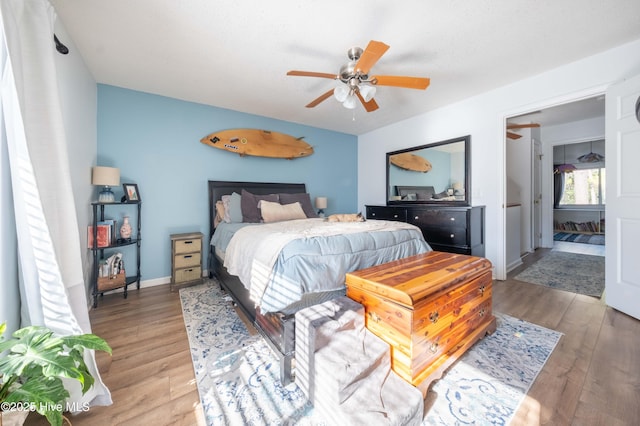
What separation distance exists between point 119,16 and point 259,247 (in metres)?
2.04

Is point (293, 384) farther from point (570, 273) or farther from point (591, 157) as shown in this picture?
point (591, 157)

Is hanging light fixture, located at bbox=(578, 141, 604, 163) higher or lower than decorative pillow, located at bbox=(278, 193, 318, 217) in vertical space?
higher

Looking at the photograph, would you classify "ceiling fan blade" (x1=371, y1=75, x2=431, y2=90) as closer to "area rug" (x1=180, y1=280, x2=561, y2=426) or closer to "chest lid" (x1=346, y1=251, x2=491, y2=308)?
"chest lid" (x1=346, y1=251, x2=491, y2=308)

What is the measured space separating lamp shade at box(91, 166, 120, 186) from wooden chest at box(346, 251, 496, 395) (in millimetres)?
2604

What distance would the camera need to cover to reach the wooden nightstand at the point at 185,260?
9.67 feet

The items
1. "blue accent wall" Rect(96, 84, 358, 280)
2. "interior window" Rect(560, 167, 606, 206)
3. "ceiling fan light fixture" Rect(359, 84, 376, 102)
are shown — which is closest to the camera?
"ceiling fan light fixture" Rect(359, 84, 376, 102)

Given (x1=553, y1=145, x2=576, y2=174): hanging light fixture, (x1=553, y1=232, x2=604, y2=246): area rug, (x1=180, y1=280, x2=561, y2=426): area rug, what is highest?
(x1=553, y1=145, x2=576, y2=174): hanging light fixture

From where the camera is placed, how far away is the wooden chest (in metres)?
1.35

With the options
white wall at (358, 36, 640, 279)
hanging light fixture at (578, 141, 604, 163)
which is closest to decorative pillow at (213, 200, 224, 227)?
white wall at (358, 36, 640, 279)

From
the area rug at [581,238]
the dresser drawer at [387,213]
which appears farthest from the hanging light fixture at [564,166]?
the dresser drawer at [387,213]

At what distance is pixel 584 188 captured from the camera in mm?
6730

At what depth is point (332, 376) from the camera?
3.83 ft

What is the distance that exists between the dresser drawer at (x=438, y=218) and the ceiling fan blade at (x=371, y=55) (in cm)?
214

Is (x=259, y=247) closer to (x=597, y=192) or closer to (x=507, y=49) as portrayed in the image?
(x=507, y=49)
